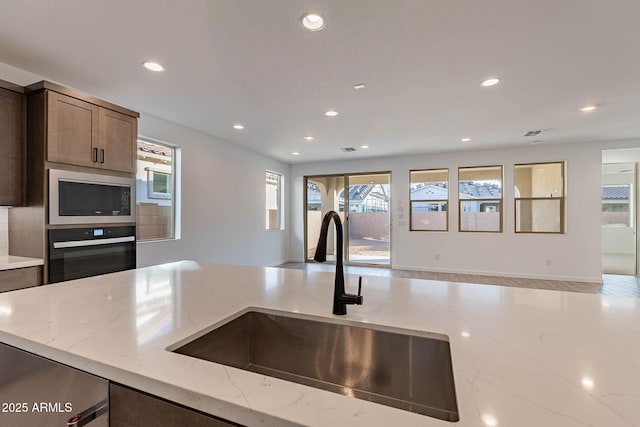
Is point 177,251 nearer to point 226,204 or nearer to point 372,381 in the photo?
point 226,204

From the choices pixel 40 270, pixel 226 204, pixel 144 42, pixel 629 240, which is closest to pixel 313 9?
pixel 144 42

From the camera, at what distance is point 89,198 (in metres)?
2.50

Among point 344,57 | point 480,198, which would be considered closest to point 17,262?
point 344,57

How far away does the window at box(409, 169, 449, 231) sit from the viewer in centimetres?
620

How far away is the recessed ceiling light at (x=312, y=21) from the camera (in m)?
1.89

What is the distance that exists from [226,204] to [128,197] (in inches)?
91.9

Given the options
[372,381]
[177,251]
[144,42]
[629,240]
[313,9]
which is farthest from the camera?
[629,240]

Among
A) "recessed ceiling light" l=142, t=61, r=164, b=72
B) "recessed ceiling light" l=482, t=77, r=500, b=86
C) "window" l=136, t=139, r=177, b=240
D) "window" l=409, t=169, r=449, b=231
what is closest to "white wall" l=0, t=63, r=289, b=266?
"window" l=136, t=139, r=177, b=240

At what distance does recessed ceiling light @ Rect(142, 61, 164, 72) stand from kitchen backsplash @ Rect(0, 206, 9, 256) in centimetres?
164

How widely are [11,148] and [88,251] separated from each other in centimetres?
93

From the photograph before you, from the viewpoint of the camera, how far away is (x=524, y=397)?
0.54 meters

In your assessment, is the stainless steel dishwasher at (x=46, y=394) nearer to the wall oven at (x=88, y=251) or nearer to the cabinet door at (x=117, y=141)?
the wall oven at (x=88, y=251)

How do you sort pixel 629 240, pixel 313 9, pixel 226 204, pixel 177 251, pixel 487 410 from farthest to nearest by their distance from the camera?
pixel 629 240 < pixel 226 204 < pixel 177 251 < pixel 313 9 < pixel 487 410

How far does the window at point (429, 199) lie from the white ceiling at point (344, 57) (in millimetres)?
2239
